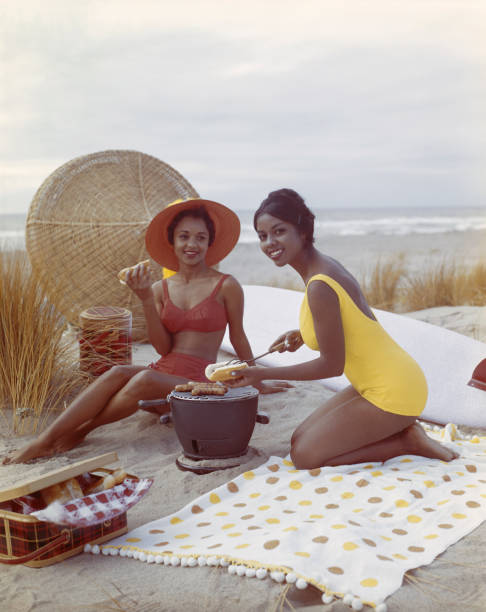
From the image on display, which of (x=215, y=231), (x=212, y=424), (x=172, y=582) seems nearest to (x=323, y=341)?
→ (x=212, y=424)

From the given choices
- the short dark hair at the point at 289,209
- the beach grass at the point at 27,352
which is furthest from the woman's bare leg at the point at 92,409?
the short dark hair at the point at 289,209

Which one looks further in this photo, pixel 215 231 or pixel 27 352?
pixel 215 231

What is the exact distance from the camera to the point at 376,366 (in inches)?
102

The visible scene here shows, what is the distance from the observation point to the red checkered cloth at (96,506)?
6.04ft

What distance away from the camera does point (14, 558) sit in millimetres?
1860

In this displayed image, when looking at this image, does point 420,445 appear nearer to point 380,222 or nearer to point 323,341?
point 323,341

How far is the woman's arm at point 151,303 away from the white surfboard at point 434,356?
3.53 ft

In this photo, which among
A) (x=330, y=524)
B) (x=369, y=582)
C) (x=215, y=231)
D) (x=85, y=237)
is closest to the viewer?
(x=369, y=582)

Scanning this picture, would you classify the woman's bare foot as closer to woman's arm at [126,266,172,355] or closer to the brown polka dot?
the brown polka dot

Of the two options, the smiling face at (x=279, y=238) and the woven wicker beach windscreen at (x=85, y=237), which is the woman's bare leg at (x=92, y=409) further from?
the woven wicker beach windscreen at (x=85, y=237)

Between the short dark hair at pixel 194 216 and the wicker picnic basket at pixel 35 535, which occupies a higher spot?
the short dark hair at pixel 194 216

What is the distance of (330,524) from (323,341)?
2.30 ft

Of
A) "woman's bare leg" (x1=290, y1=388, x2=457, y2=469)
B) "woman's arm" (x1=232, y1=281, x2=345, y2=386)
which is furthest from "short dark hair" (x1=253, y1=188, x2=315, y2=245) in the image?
"woman's bare leg" (x1=290, y1=388, x2=457, y2=469)

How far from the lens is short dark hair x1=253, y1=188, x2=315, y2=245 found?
2.51 m
